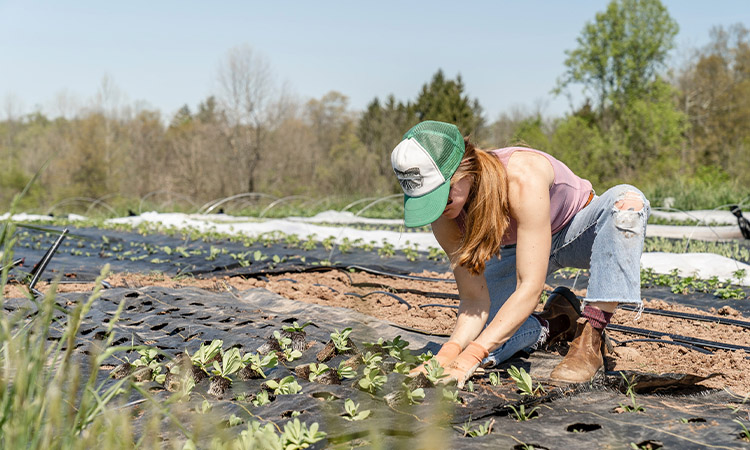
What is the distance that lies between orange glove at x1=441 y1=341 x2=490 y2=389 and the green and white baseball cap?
1.64 ft

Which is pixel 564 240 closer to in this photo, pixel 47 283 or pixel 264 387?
pixel 264 387

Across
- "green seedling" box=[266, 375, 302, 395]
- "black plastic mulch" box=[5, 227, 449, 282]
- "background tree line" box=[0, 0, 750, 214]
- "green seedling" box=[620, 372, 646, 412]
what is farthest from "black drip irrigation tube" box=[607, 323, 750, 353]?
"background tree line" box=[0, 0, 750, 214]

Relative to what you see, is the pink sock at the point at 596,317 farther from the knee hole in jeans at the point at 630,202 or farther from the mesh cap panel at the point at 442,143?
the mesh cap panel at the point at 442,143

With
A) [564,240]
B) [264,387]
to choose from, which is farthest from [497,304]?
[264,387]

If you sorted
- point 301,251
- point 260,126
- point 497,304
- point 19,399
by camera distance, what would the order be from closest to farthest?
point 19,399
point 497,304
point 301,251
point 260,126

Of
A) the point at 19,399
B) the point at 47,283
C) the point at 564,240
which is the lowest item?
the point at 47,283

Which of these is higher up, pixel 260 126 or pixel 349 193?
pixel 260 126

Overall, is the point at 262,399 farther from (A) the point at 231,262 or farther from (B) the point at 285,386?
(A) the point at 231,262

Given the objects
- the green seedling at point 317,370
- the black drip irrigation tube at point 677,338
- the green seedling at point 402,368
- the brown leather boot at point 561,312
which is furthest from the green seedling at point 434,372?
the black drip irrigation tube at point 677,338

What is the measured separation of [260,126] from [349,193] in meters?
5.23

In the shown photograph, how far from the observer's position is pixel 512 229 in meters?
2.59

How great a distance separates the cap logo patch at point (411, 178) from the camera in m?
2.07

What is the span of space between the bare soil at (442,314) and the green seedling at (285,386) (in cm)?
37

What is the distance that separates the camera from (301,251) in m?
7.24
